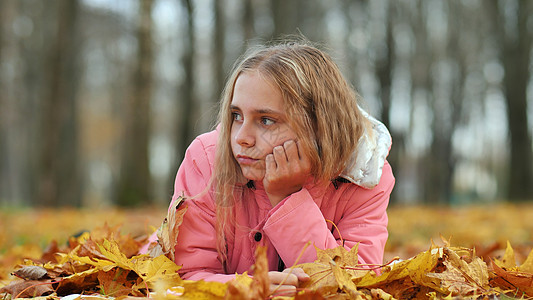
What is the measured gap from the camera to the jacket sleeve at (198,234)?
1968mm

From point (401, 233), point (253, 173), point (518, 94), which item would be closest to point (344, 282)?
point (253, 173)

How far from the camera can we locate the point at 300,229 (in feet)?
6.25

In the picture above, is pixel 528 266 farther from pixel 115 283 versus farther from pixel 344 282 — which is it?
pixel 115 283

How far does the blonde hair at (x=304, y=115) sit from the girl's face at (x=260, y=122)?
3 cm

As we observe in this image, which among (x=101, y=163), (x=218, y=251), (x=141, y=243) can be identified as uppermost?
(x=218, y=251)

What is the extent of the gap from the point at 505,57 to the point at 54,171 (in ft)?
34.0

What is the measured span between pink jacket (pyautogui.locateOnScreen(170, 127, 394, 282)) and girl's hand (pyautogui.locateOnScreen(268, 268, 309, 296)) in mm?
212

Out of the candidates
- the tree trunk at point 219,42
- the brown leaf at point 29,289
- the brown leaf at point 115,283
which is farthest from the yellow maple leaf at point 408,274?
the tree trunk at point 219,42

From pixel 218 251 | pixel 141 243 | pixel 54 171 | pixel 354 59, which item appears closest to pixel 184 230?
pixel 218 251

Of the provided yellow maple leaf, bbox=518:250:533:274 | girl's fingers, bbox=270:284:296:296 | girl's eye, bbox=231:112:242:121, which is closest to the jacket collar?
girl's eye, bbox=231:112:242:121

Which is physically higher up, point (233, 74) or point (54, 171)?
point (233, 74)

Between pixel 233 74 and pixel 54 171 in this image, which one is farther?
pixel 54 171

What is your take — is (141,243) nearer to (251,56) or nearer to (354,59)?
(251,56)

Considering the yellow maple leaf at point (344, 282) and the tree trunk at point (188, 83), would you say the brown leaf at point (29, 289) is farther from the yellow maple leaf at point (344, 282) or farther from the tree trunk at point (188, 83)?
the tree trunk at point (188, 83)
